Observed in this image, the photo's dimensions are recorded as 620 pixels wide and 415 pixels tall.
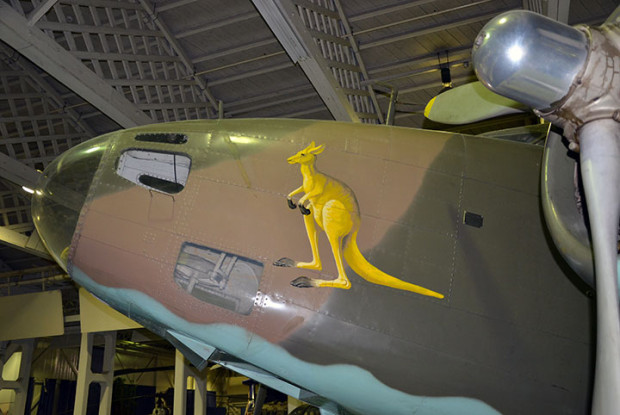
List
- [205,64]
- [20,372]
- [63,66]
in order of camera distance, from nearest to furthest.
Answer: [63,66] → [205,64] → [20,372]

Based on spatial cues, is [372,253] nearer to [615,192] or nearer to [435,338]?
[435,338]

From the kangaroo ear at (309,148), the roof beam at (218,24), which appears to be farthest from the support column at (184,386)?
the kangaroo ear at (309,148)

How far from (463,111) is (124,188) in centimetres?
305

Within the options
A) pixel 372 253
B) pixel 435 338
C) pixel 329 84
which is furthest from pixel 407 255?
pixel 329 84

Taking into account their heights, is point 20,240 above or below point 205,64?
below

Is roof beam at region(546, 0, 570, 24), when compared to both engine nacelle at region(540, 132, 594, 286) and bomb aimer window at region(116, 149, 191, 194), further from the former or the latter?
bomb aimer window at region(116, 149, 191, 194)

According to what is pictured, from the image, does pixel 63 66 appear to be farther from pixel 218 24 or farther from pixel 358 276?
pixel 358 276

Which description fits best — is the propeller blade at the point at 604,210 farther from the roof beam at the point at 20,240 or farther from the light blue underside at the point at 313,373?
the roof beam at the point at 20,240

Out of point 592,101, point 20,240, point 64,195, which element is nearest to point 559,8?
point 592,101

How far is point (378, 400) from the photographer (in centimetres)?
430

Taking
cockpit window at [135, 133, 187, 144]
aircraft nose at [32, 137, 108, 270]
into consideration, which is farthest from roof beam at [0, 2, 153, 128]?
cockpit window at [135, 133, 187, 144]

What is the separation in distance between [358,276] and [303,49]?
802cm

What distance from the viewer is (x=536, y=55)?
2852 millimetres

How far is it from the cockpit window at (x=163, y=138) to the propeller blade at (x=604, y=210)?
329cm
